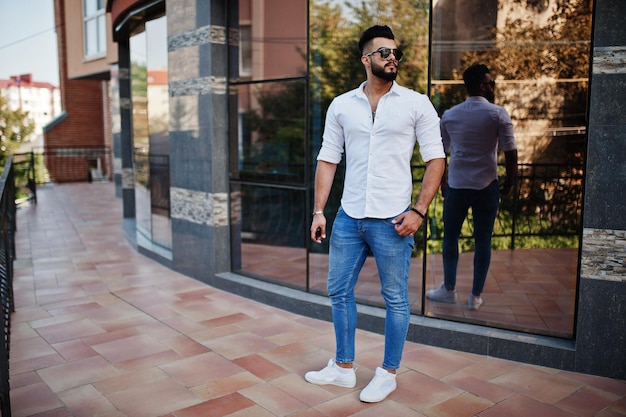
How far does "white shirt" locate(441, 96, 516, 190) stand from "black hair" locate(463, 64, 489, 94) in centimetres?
7

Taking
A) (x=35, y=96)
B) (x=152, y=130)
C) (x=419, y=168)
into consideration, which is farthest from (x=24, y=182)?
(x=35, y=96)

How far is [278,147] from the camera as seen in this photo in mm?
9289

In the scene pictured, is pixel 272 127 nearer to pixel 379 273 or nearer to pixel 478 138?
pixel 478 138

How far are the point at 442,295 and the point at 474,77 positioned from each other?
1655mm

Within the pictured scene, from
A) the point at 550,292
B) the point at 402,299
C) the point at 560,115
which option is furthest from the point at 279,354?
the point at 560,115

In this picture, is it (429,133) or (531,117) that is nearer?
(429,133)

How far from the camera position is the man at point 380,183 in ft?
9.29

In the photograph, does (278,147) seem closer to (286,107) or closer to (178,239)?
(286,107)

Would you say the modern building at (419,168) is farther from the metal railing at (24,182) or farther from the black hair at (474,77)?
the metal railing at (24,182)

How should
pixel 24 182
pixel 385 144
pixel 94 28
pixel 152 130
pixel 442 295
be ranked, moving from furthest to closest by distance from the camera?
pixel 24 182 → pixel 94 28 → pixel 152 130 → pixel 442 295 → pixel 385 144

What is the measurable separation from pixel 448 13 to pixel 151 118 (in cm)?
359

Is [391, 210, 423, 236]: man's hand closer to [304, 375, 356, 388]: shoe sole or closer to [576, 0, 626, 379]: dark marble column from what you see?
[304, 375, 356, 388]: shoe sole

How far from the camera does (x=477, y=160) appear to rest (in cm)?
431

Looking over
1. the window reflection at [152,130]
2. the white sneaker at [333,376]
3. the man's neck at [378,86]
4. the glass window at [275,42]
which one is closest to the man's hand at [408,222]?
the man's neck at [378,86]
